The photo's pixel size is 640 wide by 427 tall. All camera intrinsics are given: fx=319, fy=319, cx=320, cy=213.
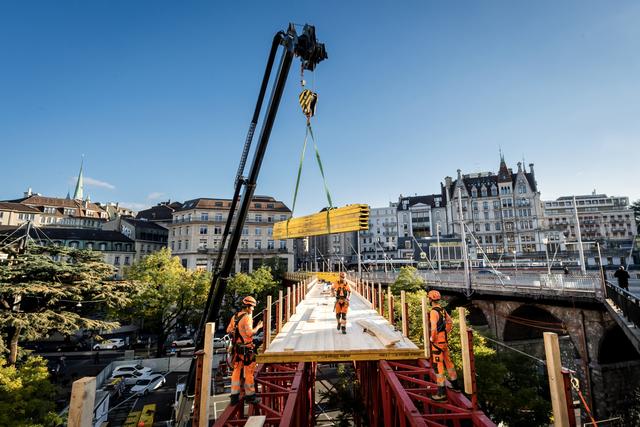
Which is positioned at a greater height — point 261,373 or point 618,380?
point 261,373

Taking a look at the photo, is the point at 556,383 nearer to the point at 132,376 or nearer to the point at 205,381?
the point at 205,381

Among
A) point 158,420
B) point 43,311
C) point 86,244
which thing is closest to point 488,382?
point 158,420

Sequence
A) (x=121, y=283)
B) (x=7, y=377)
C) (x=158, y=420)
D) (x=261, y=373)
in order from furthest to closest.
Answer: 1. (x=121, y=283)
2. (x=158, y=420)
3. (x=7, y=377)
4. (x=261, y=373)

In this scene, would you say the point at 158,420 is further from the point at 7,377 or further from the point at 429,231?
the point at 429,231

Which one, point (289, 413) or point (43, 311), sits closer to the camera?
point (289, 413)

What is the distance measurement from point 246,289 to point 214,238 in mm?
23436

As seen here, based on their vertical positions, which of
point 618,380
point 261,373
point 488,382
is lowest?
point 618,380

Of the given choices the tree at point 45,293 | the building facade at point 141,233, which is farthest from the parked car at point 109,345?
the building facade at point 141,233

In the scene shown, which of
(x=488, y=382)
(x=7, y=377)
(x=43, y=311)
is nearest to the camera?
(x=7, y=377)

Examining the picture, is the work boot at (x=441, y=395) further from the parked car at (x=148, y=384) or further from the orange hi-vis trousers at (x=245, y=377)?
the parked car at (x=148, y=384)

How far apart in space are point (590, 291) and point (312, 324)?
1870 centimetres

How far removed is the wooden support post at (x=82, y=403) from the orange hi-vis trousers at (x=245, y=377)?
4198 mm

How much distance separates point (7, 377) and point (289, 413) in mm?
16052

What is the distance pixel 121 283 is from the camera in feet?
78.1
